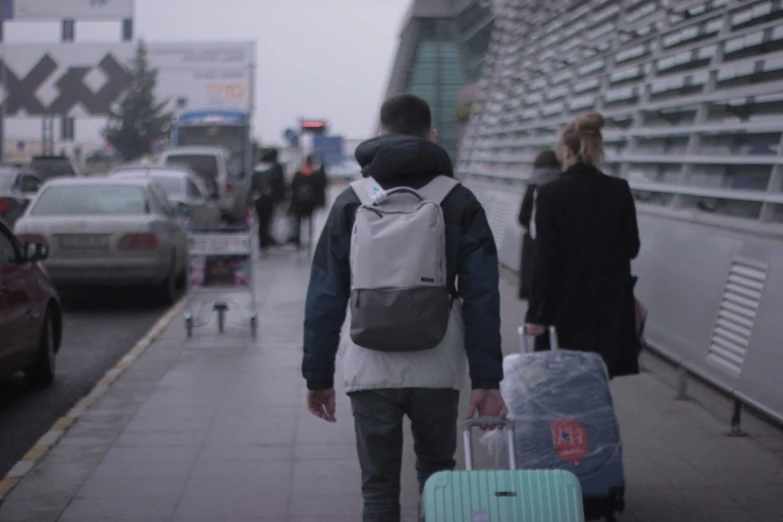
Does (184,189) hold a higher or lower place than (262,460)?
lower

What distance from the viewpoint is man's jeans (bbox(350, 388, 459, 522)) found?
4262 mm

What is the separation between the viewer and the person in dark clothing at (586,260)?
6.17 metres

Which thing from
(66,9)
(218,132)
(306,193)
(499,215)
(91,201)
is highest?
(66,9)

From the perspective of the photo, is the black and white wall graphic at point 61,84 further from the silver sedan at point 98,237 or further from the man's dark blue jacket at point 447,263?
the man's dark blue jacket at point 447,263

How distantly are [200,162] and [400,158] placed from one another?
28737mm

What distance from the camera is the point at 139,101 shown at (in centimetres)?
10994

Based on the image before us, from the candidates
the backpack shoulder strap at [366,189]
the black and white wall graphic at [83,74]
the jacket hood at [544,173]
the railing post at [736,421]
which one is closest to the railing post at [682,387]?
the railing post at [736,421]

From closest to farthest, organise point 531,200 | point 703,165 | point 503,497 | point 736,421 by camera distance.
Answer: point 503,497 → point 736,421 → point 531,200 → point 703,165

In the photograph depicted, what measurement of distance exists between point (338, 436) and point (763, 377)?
96.7 inches

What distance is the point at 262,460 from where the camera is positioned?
23.6ft

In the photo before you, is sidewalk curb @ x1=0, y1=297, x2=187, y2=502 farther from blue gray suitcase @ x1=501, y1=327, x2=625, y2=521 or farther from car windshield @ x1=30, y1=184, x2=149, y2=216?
blue gray suitcase @ x1=501, y1=327, x2=625, y2=521

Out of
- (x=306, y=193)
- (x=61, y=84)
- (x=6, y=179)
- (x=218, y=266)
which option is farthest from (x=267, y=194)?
(x=61, y=84)

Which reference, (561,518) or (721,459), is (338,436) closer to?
(721,459)

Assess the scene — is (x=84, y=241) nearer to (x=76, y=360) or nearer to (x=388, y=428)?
(x=76, y=360)
